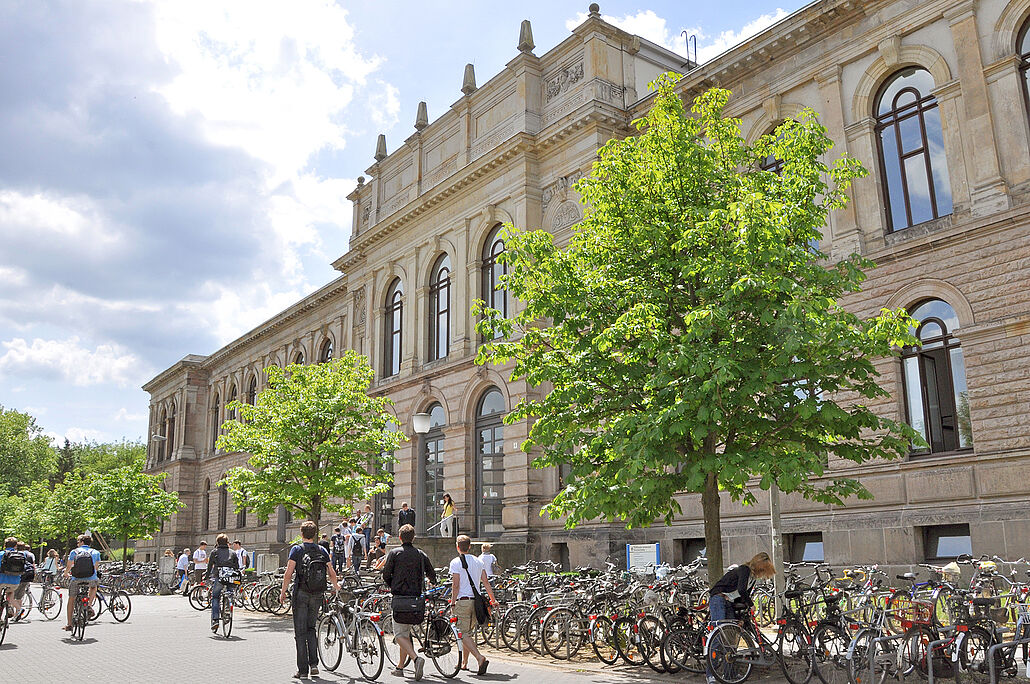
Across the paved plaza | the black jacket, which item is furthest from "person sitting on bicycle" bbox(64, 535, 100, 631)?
the black jacket

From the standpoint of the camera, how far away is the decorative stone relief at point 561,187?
28.7m

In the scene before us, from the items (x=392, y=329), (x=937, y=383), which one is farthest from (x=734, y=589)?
(x=392, y=329)

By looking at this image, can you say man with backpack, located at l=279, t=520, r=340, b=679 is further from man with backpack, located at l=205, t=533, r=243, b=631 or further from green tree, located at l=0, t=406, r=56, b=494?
green tree, located at l=0, t=406, r=56, b=494

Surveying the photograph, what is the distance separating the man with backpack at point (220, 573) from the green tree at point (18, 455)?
83.2 m

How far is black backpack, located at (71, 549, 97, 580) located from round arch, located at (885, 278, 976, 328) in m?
17.9

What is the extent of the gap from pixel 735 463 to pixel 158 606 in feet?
74.4

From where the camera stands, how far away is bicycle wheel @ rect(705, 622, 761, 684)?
428 inches

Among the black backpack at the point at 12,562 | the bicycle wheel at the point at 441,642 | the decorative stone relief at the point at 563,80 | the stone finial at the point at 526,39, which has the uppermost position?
the stone finial at the point at 526,39

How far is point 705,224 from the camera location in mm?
13297

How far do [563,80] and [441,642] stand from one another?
21217 millimetres

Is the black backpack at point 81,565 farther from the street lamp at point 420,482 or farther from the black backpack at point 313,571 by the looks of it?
the street lamp at point 420,482

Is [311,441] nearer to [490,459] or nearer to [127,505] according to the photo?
[490,459]

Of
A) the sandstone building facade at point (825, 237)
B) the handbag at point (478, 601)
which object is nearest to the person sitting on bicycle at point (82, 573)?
the handbag at point (478, 601)

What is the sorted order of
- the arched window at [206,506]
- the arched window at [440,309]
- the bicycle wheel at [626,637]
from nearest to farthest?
the bicycle wheel at [626,637], the arched window at [440,309], the arched window at [206,506]
